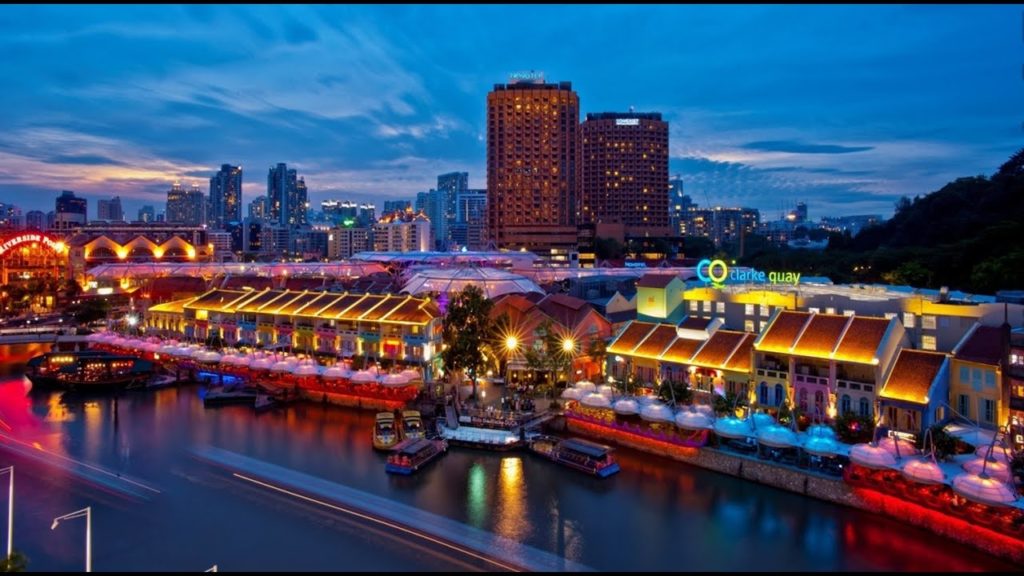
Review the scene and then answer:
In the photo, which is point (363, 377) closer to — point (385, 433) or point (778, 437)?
point (385, 433)

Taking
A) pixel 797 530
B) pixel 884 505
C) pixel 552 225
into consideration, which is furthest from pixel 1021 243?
pixel 552 225

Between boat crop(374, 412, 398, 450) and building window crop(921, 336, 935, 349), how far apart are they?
1819cm

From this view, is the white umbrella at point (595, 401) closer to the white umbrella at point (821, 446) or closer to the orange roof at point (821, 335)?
the orange roof at point (821, 335)

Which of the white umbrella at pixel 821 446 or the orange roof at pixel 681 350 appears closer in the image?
the white umbrella at pixel 821 446

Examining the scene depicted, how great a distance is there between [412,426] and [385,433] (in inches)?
40.3

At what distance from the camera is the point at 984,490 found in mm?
13594

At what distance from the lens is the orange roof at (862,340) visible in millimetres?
18453

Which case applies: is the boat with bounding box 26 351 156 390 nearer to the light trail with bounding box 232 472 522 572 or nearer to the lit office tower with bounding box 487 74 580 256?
the light trail with bounding box 232 472 522 572

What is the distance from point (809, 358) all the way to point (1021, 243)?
19757 millimetres

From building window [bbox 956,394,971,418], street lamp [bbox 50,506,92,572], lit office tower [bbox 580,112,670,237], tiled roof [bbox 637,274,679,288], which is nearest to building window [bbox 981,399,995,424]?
building window [bbox 956,394,971,418]

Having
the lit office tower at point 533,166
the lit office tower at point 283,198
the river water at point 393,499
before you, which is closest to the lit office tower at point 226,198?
the lit office tower at point 283,198

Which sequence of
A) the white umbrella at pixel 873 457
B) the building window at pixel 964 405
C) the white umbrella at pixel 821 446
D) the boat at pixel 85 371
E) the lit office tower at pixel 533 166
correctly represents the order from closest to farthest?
the white umbrella at pixel 873 457, the white umbrella at pixel 821 446, the building window at pixel 964 405, the boat at pixel 85 371, the lit office tower at pixel 533 166

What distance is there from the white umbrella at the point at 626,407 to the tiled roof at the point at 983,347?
9308 mm

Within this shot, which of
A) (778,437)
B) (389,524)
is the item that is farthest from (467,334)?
(778,437)
